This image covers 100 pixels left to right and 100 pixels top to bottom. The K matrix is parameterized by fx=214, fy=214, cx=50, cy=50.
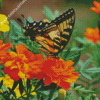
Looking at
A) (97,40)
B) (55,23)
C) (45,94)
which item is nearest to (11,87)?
(45,94)

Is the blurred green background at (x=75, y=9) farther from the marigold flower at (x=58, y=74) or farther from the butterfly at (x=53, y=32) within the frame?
the marigold flower at (x=58, y=74)

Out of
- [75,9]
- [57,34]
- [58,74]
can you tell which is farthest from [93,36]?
[75,9]

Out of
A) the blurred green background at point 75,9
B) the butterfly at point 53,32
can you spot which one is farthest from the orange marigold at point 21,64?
the blurred green background at point 75,9

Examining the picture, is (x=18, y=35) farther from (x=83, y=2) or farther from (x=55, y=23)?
(x=83, y=2)

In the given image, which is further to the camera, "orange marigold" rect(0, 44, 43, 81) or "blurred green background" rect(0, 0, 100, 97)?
"blurred green background" rect(0, 0, 100, 97)

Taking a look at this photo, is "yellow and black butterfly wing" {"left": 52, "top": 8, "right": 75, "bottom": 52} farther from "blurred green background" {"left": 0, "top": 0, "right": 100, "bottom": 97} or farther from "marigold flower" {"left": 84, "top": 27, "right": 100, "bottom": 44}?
"blurred green background" {"left": 0, "top": 0, "right": 100, "bottom": 97}

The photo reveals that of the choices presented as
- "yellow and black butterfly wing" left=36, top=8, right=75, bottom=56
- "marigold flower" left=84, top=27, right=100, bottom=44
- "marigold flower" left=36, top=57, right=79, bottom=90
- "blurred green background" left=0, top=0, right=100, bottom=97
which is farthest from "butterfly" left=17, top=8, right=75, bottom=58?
"blurred green background" left=0, top=0, right=100, bottom=97
